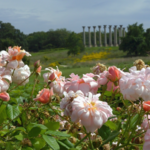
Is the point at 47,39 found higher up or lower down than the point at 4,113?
higher up

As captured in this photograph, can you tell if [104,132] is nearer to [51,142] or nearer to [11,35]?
[51,142]

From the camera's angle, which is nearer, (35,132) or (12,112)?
(35,132)

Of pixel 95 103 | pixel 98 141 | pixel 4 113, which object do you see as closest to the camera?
pixel 95 103

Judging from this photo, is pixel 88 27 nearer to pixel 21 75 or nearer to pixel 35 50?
pixel 35 50

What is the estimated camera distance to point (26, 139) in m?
0.68

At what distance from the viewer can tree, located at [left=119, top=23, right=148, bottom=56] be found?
24.7 m

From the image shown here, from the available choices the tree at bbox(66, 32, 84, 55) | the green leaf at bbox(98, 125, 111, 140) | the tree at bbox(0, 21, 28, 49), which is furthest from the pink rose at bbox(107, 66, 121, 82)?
the tree at bbox(0, 21, 28, 49)

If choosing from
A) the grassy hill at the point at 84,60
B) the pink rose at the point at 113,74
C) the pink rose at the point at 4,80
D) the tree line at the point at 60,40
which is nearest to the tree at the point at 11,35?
the tree line at the point at 60,40

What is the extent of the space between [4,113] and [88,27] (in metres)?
42.7

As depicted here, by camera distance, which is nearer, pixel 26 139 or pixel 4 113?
pixel 26 139

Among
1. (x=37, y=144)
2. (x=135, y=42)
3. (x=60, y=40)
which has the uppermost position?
(x=60, y=40)

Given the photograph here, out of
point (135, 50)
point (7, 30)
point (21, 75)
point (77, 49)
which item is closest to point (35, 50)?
Result: point (7, 30)

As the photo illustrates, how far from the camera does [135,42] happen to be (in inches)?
982

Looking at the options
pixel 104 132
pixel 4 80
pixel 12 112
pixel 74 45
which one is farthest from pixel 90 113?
pixel 74 45
